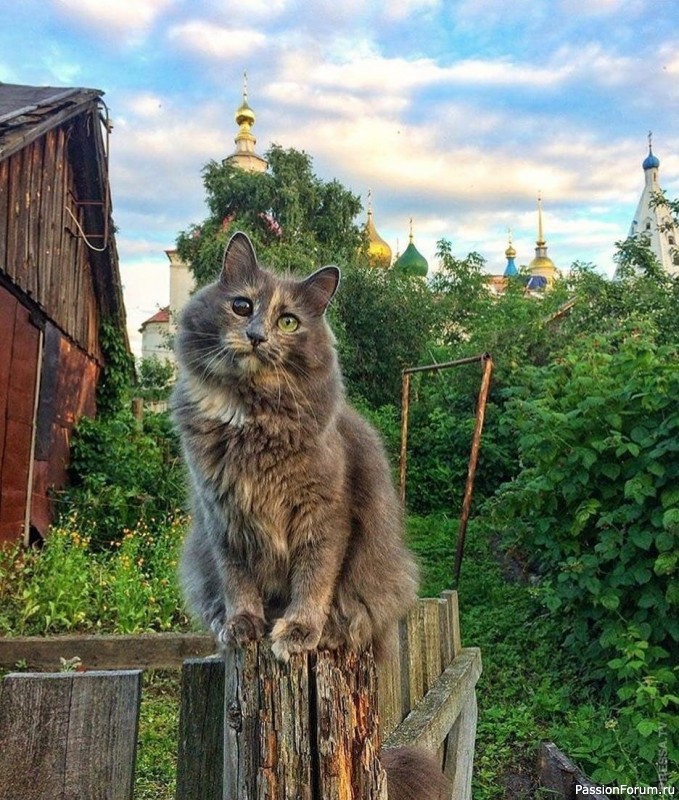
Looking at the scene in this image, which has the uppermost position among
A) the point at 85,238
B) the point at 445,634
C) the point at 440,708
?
the point at 85,238

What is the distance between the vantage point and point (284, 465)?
5.64 ft

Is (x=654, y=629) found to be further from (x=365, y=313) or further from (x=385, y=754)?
(x=365, y=313)

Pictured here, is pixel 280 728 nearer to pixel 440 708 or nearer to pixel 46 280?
pixel 440 708

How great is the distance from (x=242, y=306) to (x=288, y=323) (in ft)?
0.43

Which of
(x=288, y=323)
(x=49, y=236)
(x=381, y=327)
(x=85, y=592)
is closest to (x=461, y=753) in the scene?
(x=288, y=323)

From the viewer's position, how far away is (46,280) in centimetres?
788

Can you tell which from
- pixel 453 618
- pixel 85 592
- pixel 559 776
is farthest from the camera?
pixel 85 592

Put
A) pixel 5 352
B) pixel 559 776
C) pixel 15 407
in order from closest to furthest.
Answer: pixel 559 776, pixel 5 352, pixel 15 407

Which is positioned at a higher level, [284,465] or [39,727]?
[284,465]

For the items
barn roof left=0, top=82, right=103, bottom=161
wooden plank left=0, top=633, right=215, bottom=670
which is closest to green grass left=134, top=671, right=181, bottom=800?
wooden plank left=0, top=633, right=215, bottom=670

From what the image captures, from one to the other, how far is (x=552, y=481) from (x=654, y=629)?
3.05ft

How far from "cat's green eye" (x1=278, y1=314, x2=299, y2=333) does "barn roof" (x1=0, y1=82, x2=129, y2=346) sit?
204 inches

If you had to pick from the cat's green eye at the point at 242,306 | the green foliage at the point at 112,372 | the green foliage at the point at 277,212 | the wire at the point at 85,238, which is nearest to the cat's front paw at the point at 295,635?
the cat's green eye at the point at 242,306

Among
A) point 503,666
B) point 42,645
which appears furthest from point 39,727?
point 503,666
